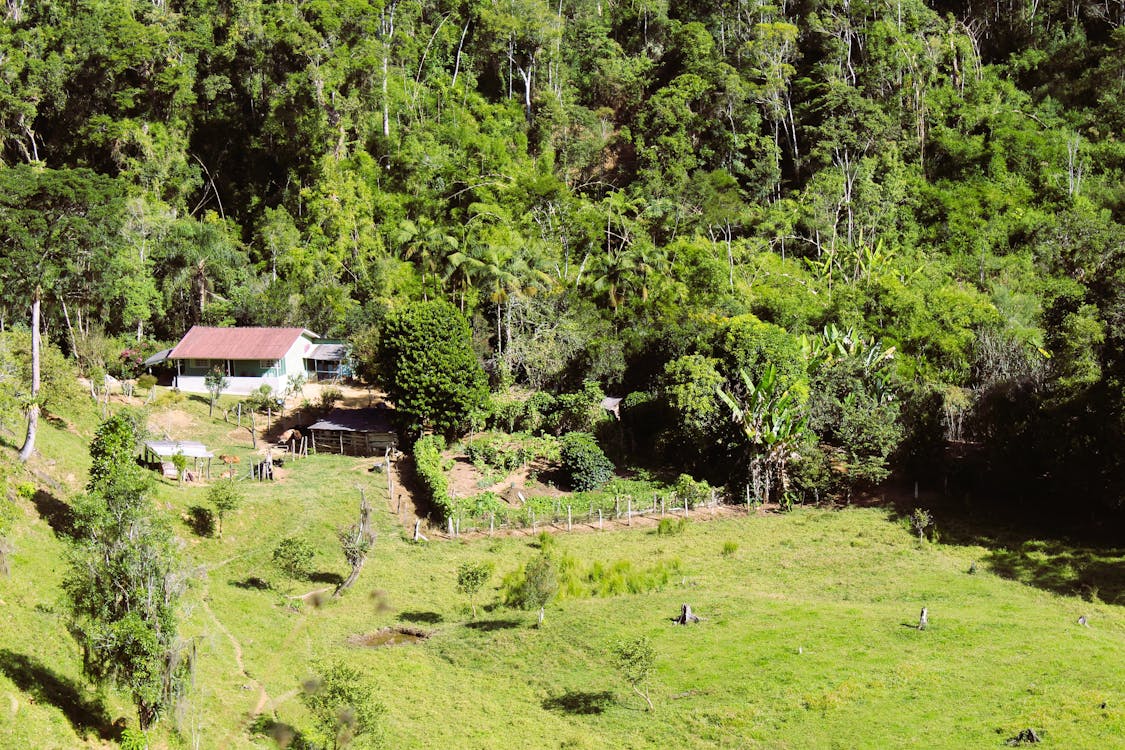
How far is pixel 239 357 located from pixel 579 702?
38.1 m

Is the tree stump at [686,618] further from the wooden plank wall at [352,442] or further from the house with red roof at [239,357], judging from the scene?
the house with red roof at [239,357]

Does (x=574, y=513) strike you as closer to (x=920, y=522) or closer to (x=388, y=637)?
(x=388, y=637)

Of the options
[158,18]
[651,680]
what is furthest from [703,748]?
[158,18]

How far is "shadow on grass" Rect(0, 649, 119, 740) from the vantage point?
936 inches

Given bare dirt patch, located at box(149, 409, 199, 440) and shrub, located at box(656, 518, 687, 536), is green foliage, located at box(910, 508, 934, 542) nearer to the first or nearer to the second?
shrub, located at box(656, 518, 687, 536)

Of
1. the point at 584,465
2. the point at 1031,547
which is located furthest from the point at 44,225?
the point at 1031,547

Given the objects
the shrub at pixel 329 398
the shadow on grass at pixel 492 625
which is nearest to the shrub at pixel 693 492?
the shadow on grass at pixel 492 625

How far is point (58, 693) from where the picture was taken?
80.2 feet

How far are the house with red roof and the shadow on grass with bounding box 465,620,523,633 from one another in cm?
2957

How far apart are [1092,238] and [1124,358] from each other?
24750mm

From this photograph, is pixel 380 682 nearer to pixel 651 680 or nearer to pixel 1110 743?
pixel 651 680

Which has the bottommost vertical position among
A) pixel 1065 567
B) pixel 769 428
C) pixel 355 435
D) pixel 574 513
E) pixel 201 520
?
pixel 1065 567

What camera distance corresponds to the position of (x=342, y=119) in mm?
75125

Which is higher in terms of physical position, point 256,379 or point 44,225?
point 44,225
